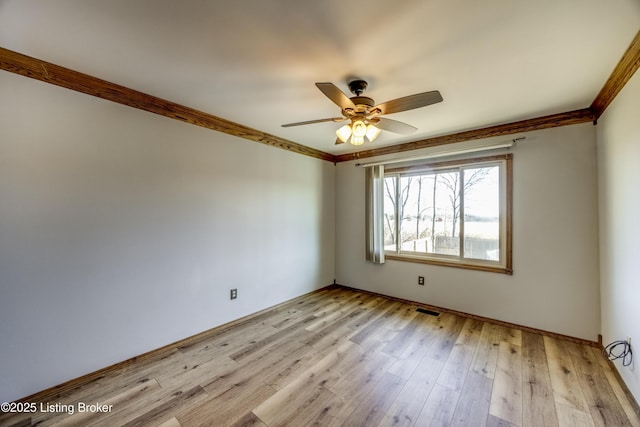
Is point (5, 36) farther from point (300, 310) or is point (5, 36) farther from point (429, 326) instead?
point (429, 326)

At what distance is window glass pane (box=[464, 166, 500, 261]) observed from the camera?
3.17 metres

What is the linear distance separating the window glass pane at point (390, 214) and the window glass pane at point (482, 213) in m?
1.01

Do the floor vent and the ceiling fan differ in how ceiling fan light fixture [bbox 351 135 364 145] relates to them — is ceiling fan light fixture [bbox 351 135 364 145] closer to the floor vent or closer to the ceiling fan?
the ceiling fan

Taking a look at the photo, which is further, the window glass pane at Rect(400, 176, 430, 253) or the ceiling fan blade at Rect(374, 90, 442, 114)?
the window glass pane at Rect(400, 176, 430, 253)

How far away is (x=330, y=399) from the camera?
73.2 inches

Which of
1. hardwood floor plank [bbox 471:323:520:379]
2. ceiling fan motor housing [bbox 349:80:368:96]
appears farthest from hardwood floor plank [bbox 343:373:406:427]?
ceiling fan motor housing [bbox 349:80:368:96]

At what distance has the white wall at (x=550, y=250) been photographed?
2.61m

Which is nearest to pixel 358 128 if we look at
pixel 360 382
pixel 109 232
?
pixel 360 382

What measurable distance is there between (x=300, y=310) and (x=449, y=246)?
2228 millimetres

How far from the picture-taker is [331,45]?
64.1 inches

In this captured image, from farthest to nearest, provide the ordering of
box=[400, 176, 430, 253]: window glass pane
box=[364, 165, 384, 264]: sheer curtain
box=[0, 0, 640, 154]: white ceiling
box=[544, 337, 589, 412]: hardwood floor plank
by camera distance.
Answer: box=[364, 165, 384, 264]: sheer curtain
box=[400, 176, 430, 253]: window glass pane
box=[544, 337, 589, 412]: hardwood floor plank
box=[0, 0, 640, 154]: white ceiling

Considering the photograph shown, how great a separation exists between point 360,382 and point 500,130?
313 centimetres

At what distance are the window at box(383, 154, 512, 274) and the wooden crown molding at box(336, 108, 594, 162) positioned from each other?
284mm

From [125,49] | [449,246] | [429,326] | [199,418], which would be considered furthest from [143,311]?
[449,246]
